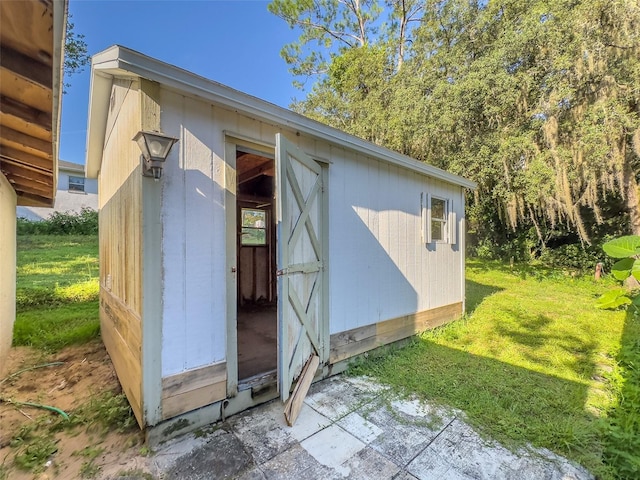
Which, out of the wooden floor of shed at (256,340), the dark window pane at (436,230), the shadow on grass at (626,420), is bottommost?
the shadow on grass at (626,420)

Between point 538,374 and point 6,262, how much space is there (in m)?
6.57

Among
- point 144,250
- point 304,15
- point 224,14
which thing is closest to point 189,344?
point 144,250

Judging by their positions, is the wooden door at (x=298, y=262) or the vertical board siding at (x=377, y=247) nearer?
the wooden door at (x=298, y=262)

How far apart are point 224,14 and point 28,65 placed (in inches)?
264

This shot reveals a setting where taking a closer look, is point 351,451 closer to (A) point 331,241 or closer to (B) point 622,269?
(A) point 331,241

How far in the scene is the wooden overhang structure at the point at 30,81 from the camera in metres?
1.43

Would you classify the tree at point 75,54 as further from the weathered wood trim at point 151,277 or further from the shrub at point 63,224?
the weathered wood trim at point 151,277

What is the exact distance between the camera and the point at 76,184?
1380 cm

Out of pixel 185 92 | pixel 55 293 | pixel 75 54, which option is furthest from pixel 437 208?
pixel 75 54

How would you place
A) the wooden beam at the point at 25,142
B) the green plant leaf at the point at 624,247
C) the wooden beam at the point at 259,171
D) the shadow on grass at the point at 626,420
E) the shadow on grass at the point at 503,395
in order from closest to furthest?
1. the shadow on grass at the point at 626,420
2. the shadow on grass at the point at 503,395
3. the wooden beam at the point at 25,142
4. the green plant leaf at the point at 624,247
5. the wooden beam at the point at 259,171

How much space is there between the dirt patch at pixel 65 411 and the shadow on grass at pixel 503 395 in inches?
88.0

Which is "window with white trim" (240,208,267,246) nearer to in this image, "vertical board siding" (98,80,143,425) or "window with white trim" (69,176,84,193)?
"vertical board siding" (98,80,143,425)

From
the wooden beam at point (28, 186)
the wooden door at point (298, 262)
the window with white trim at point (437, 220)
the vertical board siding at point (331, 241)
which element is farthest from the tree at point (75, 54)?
the window with white trim at point (437, 220)

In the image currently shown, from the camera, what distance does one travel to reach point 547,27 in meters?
5.98
